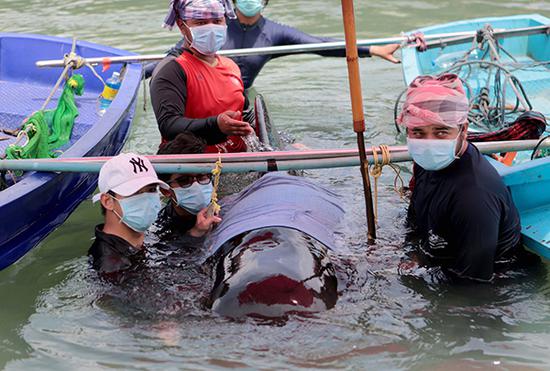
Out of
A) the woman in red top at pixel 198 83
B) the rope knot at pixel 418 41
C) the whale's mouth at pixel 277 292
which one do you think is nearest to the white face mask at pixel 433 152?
the whale's mouth at pixel 277 292

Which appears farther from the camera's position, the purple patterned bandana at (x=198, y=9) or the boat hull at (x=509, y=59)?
the boat hull at (x=509, y=59)

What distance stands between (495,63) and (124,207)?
3.28 meters

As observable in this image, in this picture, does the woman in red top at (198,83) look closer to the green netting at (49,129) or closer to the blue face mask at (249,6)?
the green netting at (49,129)

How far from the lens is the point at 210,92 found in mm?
5664

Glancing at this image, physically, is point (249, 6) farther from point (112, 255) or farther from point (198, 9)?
point (112, 255)

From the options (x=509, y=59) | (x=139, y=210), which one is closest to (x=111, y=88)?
(x=139, y=210)

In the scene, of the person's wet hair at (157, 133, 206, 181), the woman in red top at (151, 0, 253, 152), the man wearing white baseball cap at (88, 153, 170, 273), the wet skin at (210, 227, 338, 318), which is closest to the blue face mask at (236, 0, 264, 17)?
the woman in red top at (151, 0, 253, 152)

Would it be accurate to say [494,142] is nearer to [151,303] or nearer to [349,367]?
[349,367]

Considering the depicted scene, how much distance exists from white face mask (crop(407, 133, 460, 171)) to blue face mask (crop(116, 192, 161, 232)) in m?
1.39

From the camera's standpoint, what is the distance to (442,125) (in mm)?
4234

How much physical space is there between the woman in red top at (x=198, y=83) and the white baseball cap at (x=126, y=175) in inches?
27.6

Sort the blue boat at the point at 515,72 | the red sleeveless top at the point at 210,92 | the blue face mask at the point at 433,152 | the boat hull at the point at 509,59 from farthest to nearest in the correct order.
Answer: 1. the boat hull at the point at 509,59
2. the red sleeveless top at the point at 210,92
3. the blue boat at the point at 515,72
4. the blue face mask at the point at 433,152

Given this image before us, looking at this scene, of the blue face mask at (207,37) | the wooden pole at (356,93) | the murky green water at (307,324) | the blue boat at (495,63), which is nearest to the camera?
the murky green water at (307,324)

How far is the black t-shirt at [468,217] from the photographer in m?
4.22
